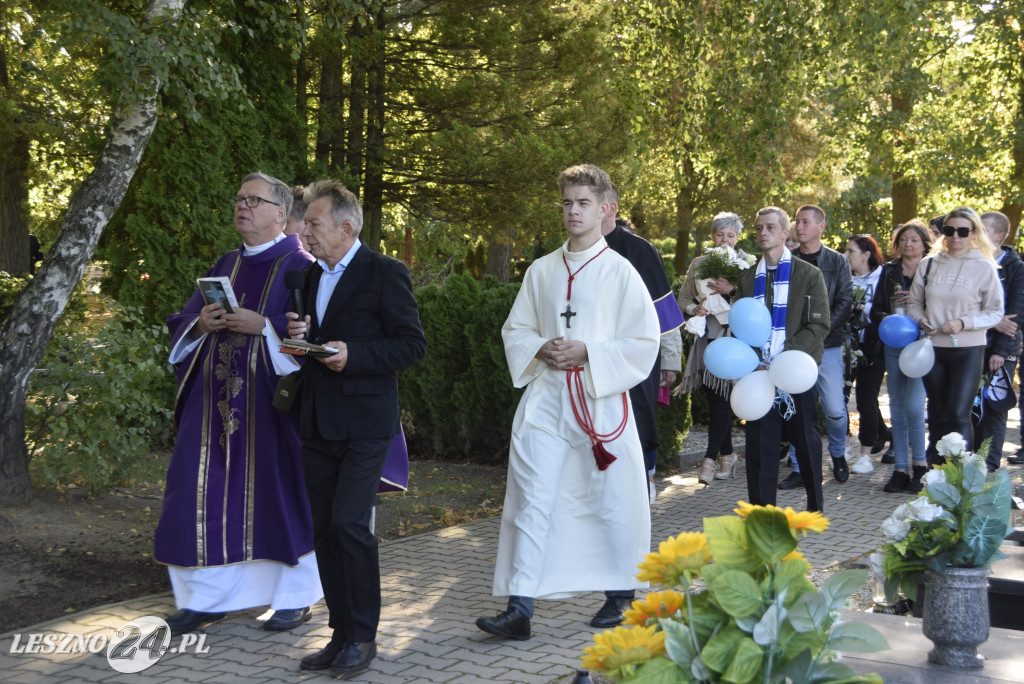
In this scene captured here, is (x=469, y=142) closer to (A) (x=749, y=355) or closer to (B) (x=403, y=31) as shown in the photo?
(B) (x=403, y=31)

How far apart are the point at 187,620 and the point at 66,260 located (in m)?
2.89

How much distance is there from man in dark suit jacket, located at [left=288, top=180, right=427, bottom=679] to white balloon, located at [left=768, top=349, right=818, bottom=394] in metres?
2.41

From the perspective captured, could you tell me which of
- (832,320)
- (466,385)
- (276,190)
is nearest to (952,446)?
(276,190)

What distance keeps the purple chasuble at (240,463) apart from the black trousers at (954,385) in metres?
5.24

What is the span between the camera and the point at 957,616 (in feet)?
11.7

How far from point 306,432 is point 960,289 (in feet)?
18.5

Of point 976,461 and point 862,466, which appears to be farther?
point 862,466

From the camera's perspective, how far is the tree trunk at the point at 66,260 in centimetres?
706

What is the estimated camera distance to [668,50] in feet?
42.2

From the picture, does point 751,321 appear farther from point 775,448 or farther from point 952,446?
point 952,446

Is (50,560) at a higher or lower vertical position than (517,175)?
lower

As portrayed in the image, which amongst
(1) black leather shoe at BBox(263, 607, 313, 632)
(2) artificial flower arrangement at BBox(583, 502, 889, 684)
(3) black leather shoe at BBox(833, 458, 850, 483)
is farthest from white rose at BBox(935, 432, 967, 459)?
(3) black leather shoe at BBox(833, 458, 850, 483)

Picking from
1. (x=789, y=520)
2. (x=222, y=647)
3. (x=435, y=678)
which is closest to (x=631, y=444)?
(x=435, y=678)

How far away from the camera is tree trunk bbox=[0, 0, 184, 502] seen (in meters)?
7.06
